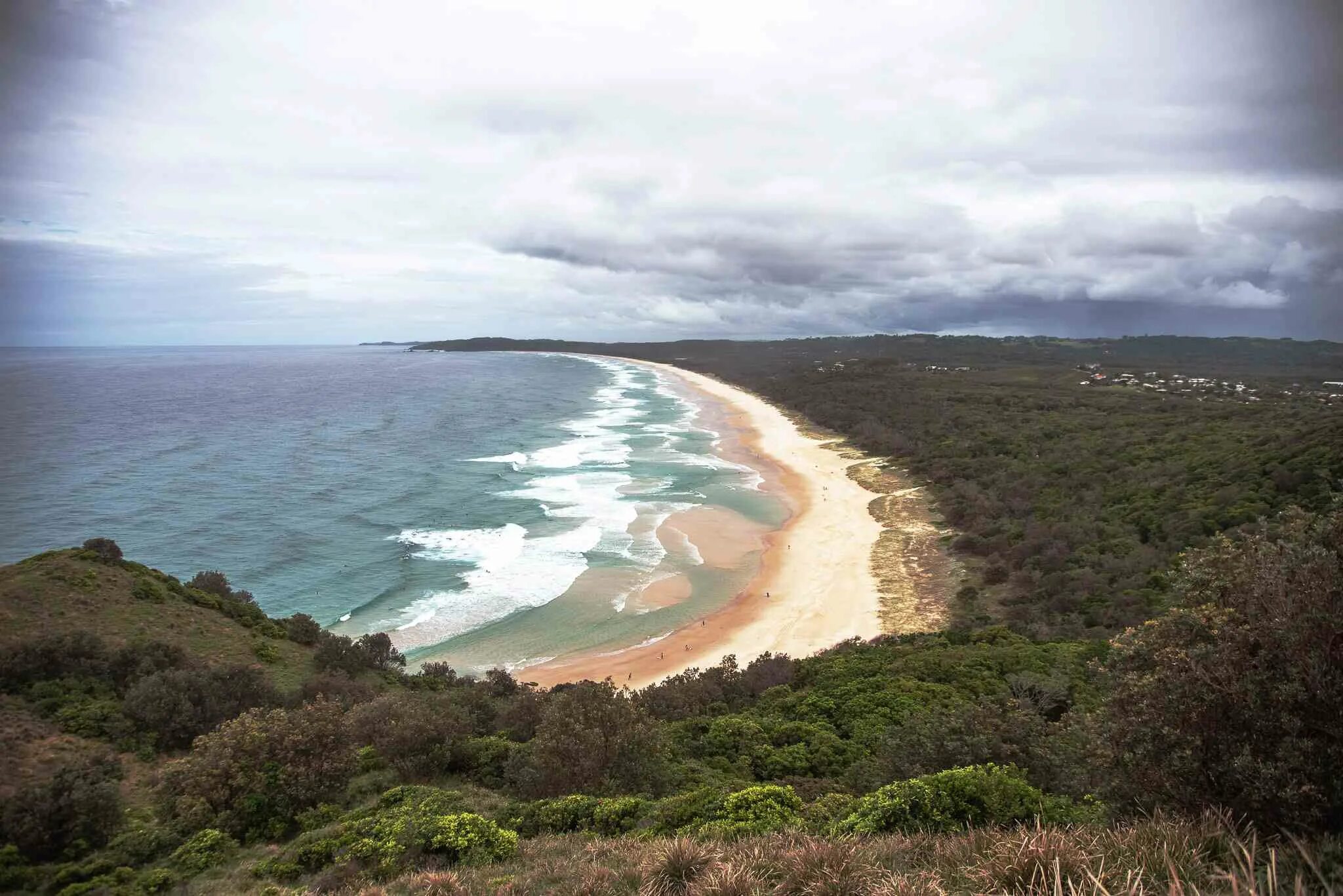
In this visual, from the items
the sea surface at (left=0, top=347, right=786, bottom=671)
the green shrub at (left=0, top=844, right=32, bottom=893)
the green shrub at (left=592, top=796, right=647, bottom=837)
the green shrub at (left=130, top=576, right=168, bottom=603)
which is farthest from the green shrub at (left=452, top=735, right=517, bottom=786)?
the green shrub at (left=130, top=576, right=168, bottom=603)

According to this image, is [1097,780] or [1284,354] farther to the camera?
[1284,354]

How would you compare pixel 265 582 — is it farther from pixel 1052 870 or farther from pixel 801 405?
pixel 801 405

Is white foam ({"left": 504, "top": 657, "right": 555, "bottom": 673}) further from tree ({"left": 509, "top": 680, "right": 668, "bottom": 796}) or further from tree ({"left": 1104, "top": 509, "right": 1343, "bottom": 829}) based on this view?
tree ({"left": 1104, "top": 509, "right": 1343, "bottom": 829})

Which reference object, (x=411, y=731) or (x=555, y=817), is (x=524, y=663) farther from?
(x=555, y=817)

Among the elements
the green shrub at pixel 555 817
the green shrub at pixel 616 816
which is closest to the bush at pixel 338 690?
the green shrub at pixel 555 817

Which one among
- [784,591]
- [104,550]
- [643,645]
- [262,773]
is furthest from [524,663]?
[104,550]

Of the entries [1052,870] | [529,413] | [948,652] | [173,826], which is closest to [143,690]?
[173,826]

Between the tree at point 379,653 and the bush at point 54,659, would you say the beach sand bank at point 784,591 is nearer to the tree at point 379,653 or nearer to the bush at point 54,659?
the tree at point 379,653
